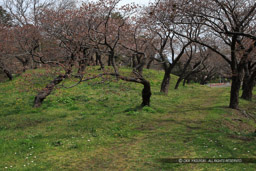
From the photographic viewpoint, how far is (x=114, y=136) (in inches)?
365

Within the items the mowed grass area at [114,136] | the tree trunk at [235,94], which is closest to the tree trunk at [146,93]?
the mowed grass area at [114,136]

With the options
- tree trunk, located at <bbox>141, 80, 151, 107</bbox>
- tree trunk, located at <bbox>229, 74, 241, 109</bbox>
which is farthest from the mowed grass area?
tree trunk, located at <bbox>229, 74, 241, 109</bbox>

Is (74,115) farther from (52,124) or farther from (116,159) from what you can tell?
(116,159)

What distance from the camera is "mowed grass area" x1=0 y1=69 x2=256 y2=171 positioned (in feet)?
21.7

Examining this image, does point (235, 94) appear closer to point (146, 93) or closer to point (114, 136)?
point (146, 93)

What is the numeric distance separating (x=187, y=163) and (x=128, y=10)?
402 inches

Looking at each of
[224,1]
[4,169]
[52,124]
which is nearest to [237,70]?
[224,1]

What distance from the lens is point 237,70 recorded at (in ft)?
48.7

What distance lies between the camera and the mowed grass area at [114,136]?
6613 mm

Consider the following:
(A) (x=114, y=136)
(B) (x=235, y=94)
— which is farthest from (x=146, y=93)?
(B) (x=235, y=94)

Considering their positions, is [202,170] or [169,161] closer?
[202,170]

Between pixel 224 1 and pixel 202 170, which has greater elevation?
pixel 224 1

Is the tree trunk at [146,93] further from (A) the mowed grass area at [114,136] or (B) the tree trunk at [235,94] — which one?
(B) the tree trunk at [235,94]

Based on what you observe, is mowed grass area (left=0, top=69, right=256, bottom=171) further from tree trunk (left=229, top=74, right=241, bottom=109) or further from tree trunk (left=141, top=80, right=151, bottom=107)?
tree trunk (left=229, top=74, right=241, bottom=109)
